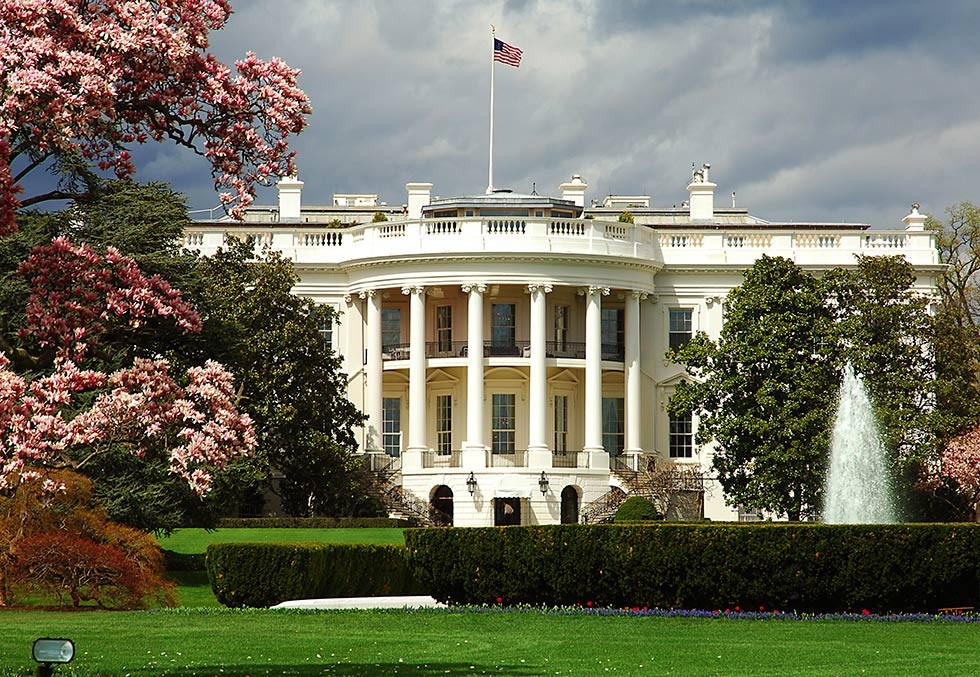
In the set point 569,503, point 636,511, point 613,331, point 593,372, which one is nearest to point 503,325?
point 593,372

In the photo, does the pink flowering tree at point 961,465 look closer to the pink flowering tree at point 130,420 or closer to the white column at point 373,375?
the white column at point 373,375

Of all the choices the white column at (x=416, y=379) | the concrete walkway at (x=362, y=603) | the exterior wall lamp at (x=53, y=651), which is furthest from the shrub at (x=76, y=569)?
the white column at (x=416, y=379)

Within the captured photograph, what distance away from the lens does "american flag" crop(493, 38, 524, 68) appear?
6353cm

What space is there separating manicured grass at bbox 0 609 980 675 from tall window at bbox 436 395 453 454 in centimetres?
3864

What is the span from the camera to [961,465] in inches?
1973

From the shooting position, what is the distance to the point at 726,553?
77.2 ft

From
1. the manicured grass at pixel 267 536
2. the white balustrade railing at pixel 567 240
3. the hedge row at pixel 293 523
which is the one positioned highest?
the white balustrade railing at pixel 567 240

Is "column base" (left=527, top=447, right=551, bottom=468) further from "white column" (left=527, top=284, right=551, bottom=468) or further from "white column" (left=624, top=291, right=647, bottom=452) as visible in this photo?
"white column" (left=624, top=291, right=647, bottom=452)

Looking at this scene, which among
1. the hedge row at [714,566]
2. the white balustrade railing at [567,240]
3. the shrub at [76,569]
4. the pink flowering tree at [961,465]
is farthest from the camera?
the white balustrade railing at [567,240]

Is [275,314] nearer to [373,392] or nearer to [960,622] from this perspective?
[373,392]

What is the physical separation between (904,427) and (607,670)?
35979 mm

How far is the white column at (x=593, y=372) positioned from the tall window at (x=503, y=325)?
10.1 feet

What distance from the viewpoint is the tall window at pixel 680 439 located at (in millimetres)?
64188

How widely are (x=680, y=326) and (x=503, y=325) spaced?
23.7 ft
